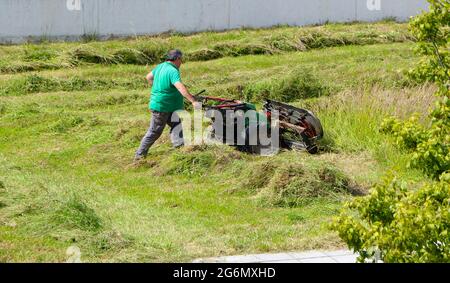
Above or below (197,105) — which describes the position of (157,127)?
below

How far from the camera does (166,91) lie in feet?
45.3

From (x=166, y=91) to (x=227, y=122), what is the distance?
1.02 metres

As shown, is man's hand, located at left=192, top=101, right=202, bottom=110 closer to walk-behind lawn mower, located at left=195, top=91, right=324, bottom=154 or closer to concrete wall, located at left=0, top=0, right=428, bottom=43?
walk-behind lawn mower, located at left=195, top=91, right=324, bottom=154

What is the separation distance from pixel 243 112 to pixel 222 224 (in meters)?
3.56

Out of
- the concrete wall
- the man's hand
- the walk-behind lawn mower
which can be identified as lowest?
the walk-behind lawn mower

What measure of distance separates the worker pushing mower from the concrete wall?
10702 millimetres

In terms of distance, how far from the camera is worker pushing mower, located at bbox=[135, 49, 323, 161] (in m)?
13.8

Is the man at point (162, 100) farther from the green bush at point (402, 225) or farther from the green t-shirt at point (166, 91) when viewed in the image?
the green bush at point (402, 225)

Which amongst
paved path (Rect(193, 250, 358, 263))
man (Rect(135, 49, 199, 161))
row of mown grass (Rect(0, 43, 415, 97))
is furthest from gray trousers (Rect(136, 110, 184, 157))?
paved path (Rect(193, 250, 358, 263))

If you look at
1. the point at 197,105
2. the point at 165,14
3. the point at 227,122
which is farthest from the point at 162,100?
the point at 165,14

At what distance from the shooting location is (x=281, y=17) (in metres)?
26.4

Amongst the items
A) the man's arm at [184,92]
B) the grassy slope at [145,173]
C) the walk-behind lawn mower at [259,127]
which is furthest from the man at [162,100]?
the walk-behind lawn mower at [259,127]

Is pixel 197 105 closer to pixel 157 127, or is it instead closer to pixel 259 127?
pixel 157 127

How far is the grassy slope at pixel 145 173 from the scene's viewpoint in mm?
9672
